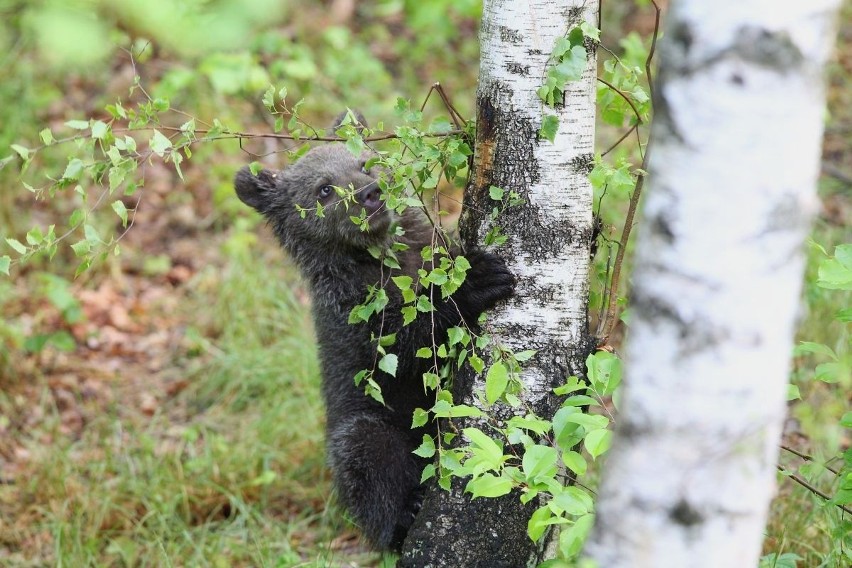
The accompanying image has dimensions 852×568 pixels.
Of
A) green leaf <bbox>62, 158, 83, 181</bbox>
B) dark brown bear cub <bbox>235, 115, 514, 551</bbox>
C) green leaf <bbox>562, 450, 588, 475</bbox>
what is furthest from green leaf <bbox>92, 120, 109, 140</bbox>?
green leaf <bbox>562, 450, 588, 475</bbox>

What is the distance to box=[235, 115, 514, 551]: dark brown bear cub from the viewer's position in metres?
4.27

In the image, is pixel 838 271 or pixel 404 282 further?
pixel 404 282

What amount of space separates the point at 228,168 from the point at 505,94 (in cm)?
638

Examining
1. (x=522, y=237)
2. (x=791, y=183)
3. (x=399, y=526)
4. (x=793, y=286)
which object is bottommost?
(x=399, y=526)

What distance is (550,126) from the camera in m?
3.14

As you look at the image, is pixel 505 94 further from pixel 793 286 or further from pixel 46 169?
pixel 46 169

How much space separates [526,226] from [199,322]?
4.79 meters

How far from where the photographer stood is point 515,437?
2.88m

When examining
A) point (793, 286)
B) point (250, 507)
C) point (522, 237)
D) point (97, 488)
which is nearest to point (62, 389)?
point (97, 488)

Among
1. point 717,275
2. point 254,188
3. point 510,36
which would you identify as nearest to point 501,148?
point 510,36

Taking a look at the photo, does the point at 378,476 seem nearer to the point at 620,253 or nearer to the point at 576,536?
the point at 620,253

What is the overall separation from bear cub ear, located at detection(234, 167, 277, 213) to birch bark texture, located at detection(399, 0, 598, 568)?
185cm

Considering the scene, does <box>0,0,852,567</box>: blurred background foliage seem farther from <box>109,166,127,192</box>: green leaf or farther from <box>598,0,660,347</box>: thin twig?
<box>109,166,127,192</box>: green leaf

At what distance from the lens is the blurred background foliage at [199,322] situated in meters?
4.33
